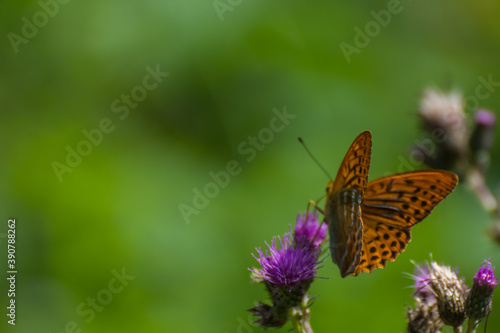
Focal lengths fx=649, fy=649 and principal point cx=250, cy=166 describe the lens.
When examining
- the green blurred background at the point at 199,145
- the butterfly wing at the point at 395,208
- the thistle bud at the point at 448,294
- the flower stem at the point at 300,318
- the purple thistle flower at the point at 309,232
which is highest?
the green blurred background at the point at 199,145

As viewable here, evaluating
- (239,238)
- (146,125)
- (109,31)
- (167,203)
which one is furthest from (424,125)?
(109,31)

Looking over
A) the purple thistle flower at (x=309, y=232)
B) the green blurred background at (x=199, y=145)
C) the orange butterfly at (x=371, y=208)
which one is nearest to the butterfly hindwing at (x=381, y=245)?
the orange butterfly at (x=371, y=208)

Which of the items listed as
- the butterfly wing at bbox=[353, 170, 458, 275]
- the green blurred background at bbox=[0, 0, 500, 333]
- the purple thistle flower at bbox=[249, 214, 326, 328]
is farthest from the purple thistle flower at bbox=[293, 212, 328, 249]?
the green blurred background at bbox=[0, 0, 500, 333]

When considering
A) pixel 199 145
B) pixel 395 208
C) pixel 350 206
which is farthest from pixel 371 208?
pixel 199 145

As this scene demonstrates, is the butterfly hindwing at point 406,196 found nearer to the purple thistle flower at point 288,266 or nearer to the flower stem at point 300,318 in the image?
the purple thistle flower at point 288,266

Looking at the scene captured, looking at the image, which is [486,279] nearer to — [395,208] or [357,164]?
[395,208]
